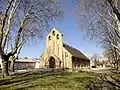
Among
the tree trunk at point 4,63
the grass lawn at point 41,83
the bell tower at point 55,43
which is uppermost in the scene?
the bell tower at point 55,43

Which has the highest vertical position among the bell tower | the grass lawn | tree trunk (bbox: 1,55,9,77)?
the bell tower

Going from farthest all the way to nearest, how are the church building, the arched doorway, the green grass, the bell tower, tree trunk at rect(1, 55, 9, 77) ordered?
the arched doorway
the bell tower
the church building
tree trunk at rect(1, 55, 9, 77)
the green grass

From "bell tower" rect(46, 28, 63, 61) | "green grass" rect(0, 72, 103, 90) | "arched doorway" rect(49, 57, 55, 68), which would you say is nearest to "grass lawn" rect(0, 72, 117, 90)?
"green grass" rect(0, 72, 103, 90)

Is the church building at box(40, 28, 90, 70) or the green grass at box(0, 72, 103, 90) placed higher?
the church building at box(40, 28, 90, 70)

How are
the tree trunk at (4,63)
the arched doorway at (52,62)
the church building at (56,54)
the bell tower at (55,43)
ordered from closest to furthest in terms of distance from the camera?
the tree trunk at (4,63) < the church building at (56,54) < the bell tower at (55,43) < the arched doorway at (52,62)

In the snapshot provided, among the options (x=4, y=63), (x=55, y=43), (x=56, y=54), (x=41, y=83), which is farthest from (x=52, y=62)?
(x=41, y=83)

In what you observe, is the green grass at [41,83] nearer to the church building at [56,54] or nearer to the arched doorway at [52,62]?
the church building at [56,54]

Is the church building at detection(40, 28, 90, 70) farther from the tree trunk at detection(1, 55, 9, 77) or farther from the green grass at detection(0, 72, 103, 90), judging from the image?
the green grass at detection(0, 72, 103, 90)

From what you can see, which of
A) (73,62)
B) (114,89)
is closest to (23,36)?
(114,89)

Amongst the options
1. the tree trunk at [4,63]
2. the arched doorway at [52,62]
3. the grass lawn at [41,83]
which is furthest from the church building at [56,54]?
the grass lawn at [41,83]

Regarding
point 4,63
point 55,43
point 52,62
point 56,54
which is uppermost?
point 55,43

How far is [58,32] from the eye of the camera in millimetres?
58469

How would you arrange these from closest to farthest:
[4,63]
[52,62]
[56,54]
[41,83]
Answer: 1. [41,83]
2. [4,63]
3. [56,54]
4. [52,62]

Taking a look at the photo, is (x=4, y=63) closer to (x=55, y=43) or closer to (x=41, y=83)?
(x=41, y=83)
